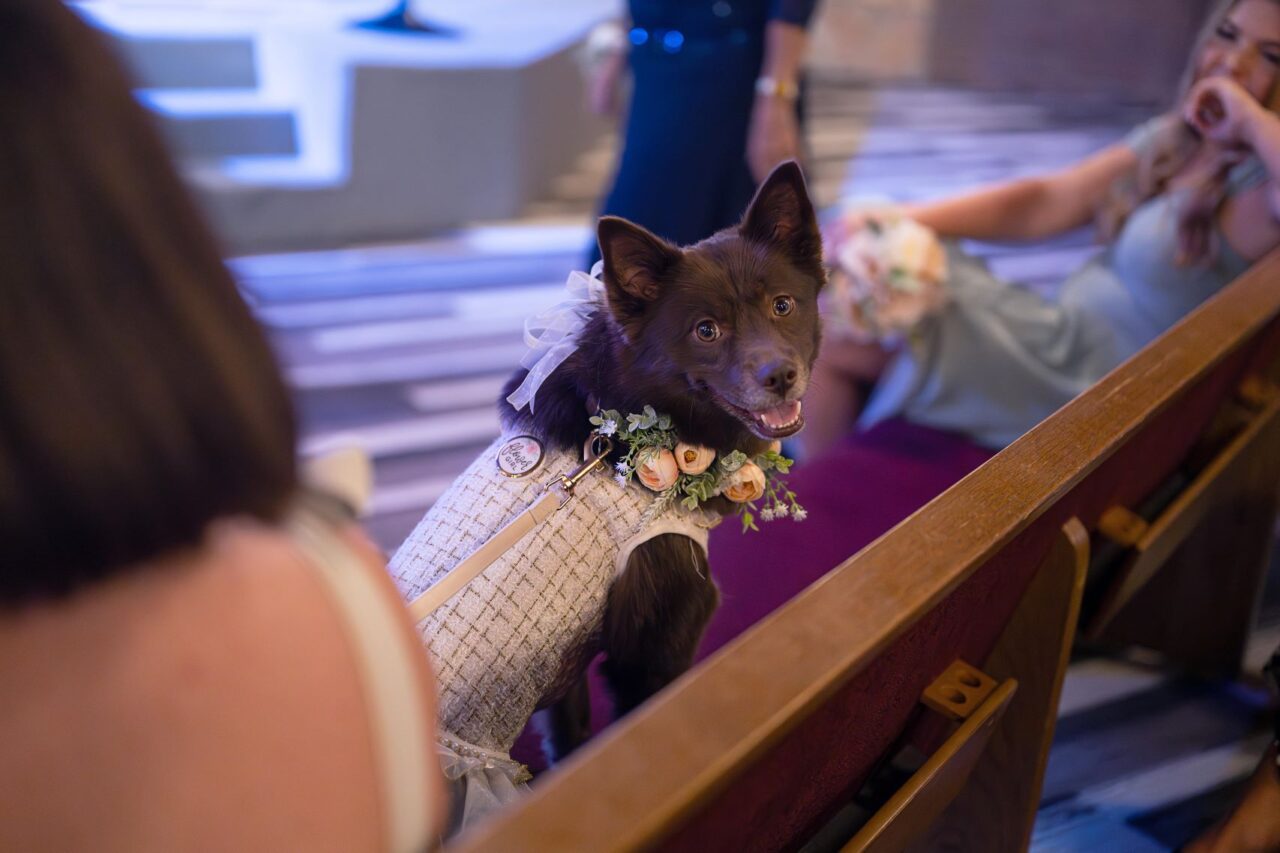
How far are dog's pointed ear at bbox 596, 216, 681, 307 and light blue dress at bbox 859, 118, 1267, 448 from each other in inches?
45.7

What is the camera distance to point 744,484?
1075 millimetres

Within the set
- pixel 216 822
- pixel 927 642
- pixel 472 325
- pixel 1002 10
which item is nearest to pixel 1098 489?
pixel 927 642

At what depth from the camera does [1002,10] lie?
840 cm

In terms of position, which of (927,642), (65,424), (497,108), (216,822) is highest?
(65,424)

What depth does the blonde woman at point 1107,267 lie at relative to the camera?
1.89 meters

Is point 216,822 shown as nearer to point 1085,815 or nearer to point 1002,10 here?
point 1085,815

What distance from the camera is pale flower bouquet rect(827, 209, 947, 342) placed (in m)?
1.97

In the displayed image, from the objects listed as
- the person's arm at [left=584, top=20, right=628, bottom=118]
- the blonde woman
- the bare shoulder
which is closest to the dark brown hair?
the bare shoulder

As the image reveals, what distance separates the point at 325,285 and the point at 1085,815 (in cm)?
323

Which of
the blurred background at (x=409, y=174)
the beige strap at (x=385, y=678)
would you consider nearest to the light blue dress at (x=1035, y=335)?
the blurred background at (x=409, y=174)

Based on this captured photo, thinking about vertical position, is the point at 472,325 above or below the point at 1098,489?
below

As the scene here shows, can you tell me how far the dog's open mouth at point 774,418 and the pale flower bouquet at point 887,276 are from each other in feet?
3.38

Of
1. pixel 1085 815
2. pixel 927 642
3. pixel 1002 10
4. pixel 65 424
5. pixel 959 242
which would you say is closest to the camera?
pixel 65 424

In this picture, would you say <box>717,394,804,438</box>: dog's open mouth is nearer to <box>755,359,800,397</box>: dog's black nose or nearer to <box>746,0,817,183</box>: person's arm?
<box>755,359,800,397</box>: dog's black nose
